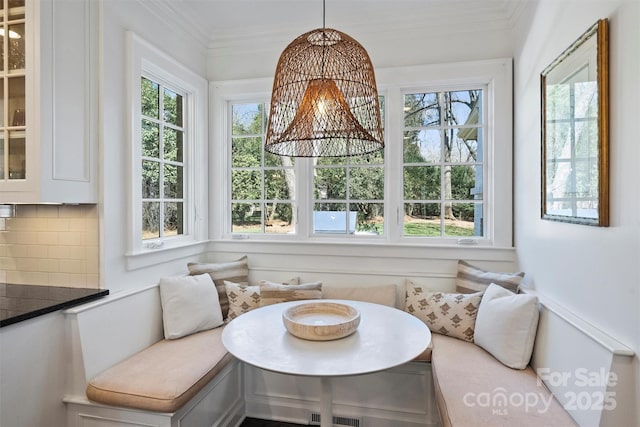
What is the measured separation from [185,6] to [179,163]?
3.48ft

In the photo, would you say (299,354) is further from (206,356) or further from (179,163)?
(179,163)

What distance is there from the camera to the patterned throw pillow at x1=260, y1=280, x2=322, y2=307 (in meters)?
2.39

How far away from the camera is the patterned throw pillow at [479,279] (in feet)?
7.23

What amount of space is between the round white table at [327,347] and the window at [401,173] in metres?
1.02

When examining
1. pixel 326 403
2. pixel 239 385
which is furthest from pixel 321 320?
pixel 239 385

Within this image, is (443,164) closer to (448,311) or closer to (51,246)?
(448,311)

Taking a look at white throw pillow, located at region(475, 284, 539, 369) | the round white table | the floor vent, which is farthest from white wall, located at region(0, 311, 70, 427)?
white throw pillow, located at region(475, 284, 539, 369)

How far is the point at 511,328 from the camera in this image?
1.90m

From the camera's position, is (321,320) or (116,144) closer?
(321,320)

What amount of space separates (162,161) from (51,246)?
32.8 inches

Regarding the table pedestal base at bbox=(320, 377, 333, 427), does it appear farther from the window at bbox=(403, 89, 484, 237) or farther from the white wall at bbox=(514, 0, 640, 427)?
the window at bbox=(403, 89, 484, 237)

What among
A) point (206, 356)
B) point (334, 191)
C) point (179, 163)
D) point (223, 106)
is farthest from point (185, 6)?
point (206, 356)

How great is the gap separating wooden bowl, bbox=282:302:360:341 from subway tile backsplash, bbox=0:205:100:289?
1.08 metres

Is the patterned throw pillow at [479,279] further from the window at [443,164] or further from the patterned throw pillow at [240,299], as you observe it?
the patterned throw pillow at [240,299]
